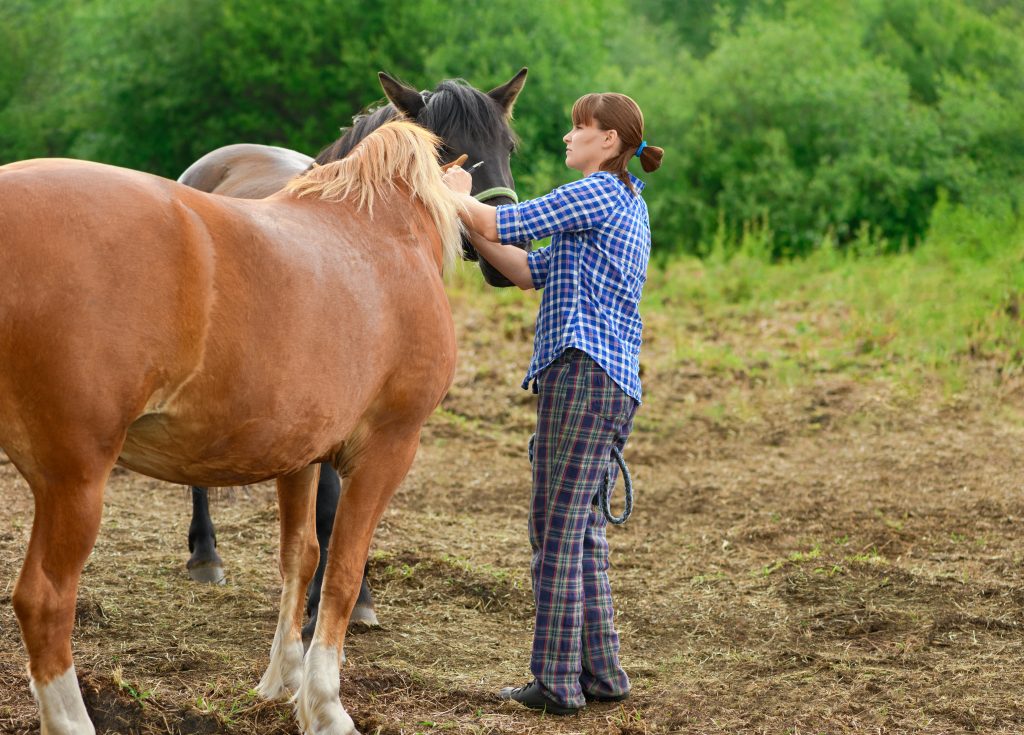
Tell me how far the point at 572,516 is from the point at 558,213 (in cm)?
92

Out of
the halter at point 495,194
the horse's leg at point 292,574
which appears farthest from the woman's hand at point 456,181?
the horse's leg at point 292,574

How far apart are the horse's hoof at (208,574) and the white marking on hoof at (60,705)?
2183 millimetres

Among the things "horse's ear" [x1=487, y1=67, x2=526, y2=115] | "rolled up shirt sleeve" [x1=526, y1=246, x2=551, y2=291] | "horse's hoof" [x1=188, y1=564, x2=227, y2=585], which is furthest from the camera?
"horse's hoof" [x1=188, y1=564, x2=227, y2=585]

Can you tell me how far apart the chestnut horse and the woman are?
13.6 inches

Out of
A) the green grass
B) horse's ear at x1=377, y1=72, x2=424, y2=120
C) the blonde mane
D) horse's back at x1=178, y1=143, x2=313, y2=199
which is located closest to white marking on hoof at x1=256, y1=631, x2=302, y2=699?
the blonde mane

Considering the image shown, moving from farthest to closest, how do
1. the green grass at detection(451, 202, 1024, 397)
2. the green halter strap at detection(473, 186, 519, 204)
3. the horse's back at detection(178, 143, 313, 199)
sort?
the green grass at detection(451, 202, 1024, 397) < the horse's back at detection(178, 143, 313, 199) < the green halter strap at detection(473, 186, 519, 204)

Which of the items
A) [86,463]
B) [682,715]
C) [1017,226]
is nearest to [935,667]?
[682,715]

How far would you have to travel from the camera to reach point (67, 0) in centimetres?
2017

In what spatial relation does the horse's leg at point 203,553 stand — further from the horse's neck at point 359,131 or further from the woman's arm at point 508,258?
the woman's arm at point 508,258

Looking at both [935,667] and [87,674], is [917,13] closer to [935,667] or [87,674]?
[935,667]

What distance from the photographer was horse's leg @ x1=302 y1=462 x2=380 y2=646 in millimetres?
4195

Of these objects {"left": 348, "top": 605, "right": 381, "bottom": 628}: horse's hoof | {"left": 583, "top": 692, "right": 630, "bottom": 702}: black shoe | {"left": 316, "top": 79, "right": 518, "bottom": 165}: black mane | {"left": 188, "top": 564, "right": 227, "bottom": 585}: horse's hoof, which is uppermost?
Answer: {"left": 316, "top": 79, "right": 518, "bottom": 165}: black mane

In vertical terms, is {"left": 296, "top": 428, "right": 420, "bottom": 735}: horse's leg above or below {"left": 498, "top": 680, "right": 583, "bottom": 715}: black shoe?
above

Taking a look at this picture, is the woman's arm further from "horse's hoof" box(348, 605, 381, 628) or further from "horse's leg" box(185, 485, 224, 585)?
"horse's leg" box(185, 485, 224, 585)
